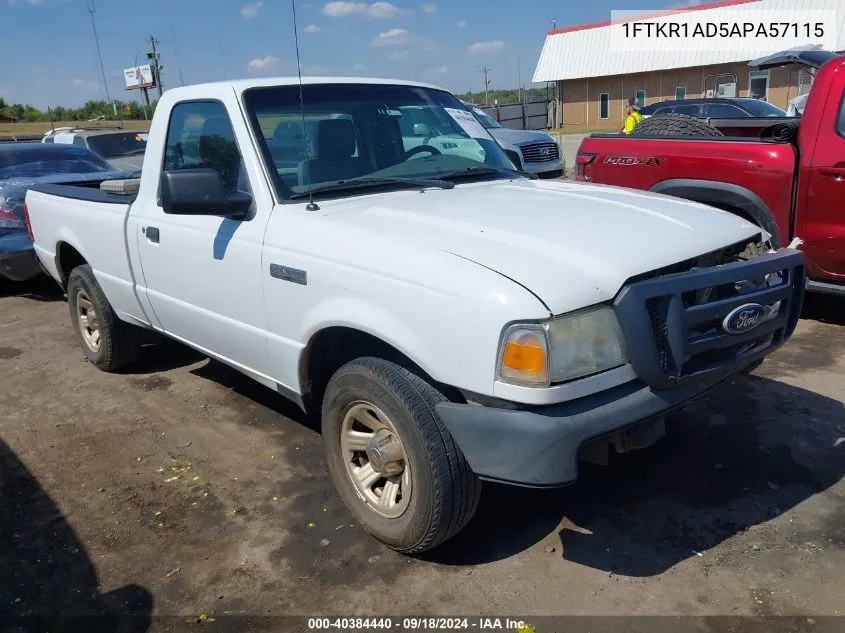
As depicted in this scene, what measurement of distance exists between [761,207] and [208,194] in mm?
4120

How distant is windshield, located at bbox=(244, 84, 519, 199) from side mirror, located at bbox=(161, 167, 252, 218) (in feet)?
0.89

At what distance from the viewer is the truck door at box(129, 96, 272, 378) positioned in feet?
11.2

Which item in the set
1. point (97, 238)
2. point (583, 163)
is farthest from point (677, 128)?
point (97, 238)

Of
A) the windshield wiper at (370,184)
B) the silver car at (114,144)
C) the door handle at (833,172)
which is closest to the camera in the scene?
the windshield wiper at (370,184)

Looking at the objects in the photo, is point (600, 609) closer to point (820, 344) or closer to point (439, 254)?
point (439, 254)

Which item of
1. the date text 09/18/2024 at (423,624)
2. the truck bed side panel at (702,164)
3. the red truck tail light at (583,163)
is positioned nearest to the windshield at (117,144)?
the red truck tail light at (583,163)

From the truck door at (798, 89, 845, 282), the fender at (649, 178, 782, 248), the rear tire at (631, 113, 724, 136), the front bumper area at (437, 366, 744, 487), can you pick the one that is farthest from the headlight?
the rear tire at (631, 113, 724, 136)

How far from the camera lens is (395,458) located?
294 cm

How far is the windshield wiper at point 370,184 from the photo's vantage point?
3.38m

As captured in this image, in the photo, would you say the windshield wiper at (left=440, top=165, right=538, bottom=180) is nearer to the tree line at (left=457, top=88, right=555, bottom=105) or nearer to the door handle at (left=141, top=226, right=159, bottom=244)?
the door handle at (left=141, top=226, right=159, bottom=244)

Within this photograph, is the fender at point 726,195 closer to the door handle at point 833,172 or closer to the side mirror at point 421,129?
the door handle at point 833,172

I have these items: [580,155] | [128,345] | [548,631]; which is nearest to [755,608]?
[548,631]

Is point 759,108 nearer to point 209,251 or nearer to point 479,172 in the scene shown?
point 479,172

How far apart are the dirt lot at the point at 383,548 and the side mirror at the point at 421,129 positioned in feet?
6.07
